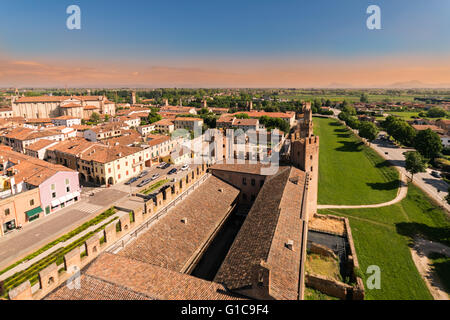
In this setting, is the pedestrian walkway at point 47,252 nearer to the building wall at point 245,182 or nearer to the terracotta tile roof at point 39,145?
the building wall at point 245,182

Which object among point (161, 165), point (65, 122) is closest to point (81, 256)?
point (161, 165)

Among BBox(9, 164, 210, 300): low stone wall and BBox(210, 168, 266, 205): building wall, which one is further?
BBox(210, 168, 266, 205): building wall

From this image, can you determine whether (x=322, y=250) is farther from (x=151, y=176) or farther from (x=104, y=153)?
(x=104, y=153)

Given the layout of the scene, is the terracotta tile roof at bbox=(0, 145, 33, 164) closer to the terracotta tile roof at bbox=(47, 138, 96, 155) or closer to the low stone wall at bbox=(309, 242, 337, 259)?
the terracotta tile roof at bbox=(47, 138, 96, 155)

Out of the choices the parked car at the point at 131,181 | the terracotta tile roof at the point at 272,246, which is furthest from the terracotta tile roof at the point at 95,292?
the parked car at the point at 131,181

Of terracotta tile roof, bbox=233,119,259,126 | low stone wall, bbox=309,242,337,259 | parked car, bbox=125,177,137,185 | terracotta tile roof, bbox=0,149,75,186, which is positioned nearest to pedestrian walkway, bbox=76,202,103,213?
terracotta tile roof, bbox=0,149,75,186
